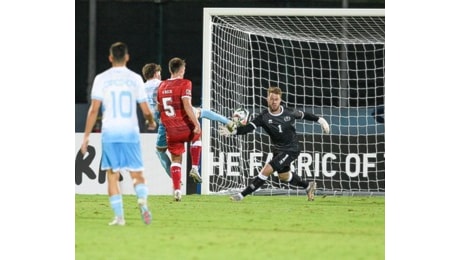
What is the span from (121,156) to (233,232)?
86 cm

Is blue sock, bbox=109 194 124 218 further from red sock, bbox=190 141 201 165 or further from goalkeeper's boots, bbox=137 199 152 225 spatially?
red sock, bbox=190 141 201 165

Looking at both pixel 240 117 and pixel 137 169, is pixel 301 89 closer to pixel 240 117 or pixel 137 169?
pixel 240 117

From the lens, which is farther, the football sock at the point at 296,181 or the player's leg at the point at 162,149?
the player's leg at the point at 162,149

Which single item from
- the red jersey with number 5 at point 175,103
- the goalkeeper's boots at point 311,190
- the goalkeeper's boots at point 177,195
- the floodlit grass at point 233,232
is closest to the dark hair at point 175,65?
the red jersey with number 5 at point 175,103

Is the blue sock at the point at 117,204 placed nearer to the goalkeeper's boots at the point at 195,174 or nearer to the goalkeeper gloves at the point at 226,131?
the goalkeeper gloves at the point at 226,131

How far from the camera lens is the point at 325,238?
752cm

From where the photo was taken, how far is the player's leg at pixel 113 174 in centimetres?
753

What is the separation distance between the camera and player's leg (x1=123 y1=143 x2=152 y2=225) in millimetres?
7523

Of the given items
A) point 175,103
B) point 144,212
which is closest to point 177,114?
point 175,103

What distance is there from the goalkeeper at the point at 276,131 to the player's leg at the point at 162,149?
51cm

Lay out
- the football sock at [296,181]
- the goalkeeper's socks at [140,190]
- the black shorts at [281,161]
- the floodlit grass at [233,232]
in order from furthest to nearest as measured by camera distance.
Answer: the football sock at [296,181]
the black shorts at [281,161]
the goalkeeper's socks at [140,190]
the floodlit grass at [233,232]

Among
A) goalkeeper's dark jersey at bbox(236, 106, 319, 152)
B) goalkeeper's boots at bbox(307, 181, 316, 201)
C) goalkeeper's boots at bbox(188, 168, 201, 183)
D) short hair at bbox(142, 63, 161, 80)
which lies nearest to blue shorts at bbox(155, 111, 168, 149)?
goalkeeper's boots at bbox(188, 168, 201, 183)

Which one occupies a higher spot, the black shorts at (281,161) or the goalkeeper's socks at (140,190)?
the black shorts at (281,161)

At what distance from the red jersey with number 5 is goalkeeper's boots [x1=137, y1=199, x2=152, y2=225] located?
1832 millimetres
